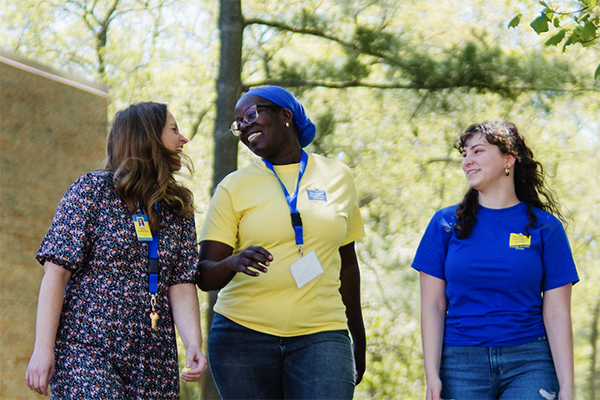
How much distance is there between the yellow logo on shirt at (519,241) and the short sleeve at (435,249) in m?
0.26

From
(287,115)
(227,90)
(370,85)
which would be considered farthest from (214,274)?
(370,85)

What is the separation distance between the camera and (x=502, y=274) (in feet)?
8.54

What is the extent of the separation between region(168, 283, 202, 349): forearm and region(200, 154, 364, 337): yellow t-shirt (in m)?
0.17

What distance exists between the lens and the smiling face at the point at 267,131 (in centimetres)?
278

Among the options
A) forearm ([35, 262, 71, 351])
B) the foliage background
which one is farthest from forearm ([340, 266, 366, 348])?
the foliage background

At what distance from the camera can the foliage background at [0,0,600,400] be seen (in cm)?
740

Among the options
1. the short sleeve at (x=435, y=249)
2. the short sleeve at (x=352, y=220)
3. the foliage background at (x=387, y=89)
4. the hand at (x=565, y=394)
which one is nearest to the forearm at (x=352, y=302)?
the short sleeve at (x=352, y=220)

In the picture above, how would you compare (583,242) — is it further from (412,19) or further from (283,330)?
(283,330)

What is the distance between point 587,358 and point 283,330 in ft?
52.2

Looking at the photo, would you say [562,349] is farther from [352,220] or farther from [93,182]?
[93,182]

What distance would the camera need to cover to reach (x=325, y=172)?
2.84m

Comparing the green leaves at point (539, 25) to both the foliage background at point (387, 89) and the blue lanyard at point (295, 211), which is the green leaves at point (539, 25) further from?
the foliage background at point (387, 89)

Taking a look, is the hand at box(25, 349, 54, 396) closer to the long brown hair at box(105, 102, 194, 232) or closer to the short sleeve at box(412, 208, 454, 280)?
the long brown hair at box(105, 102, 194, 232)

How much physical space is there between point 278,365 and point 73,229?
3.12 ft
